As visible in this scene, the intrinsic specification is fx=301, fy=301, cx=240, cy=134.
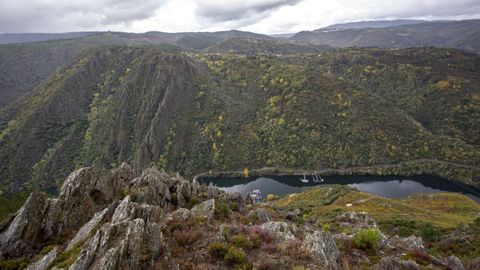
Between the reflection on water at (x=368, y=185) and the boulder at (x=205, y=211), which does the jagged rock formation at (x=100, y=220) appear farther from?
the reflection on water at (x=368, y=185)

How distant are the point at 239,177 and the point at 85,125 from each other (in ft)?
366

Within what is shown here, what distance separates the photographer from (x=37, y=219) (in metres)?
20.7

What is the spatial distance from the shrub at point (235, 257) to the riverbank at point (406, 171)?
5285 inches

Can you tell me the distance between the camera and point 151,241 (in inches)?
563

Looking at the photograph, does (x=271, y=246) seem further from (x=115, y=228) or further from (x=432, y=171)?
(x=432, y=171)

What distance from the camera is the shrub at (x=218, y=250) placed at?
15.0 metres

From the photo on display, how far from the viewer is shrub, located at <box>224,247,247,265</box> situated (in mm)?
14255

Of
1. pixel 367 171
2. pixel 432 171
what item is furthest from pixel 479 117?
pixel 367 171

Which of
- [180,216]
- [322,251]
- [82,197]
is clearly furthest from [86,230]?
[322,251]

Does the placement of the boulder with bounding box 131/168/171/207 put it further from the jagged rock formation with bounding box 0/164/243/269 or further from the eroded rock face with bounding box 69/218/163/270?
the eroded rock face with bounding box 69/218/163/270

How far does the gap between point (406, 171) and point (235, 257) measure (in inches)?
5654

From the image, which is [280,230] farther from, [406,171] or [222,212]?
[406,171]

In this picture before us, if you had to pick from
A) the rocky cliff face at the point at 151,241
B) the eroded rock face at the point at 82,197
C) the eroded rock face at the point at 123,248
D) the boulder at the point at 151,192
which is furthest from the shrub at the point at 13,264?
the boulder at the point at 151,192

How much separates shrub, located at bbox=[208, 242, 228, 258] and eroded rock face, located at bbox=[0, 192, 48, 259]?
41.0 ft
